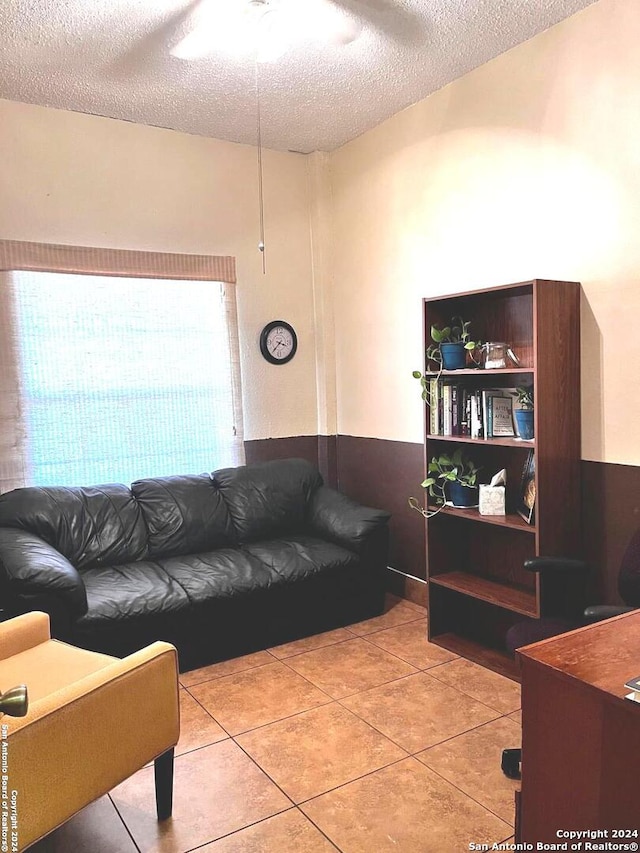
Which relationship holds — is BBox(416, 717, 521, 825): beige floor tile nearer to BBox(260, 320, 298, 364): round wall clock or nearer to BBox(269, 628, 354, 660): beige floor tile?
BBox(269, 628, 354, 660): beige floor tile

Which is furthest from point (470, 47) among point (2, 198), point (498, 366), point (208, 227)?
point (2, 198)

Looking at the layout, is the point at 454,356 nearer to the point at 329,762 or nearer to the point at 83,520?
the point at 329,762

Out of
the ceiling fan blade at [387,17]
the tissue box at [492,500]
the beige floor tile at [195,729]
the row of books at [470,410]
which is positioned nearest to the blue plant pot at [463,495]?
the tissue box at [492,500]

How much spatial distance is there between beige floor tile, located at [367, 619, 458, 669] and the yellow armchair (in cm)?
156

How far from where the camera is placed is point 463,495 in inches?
140

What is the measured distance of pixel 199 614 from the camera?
339cm

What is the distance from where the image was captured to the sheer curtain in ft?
12.8

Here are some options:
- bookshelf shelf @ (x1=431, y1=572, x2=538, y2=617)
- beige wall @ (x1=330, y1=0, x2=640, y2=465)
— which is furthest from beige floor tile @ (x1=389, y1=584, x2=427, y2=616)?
beige wall @ (x1=330, y1=0, x2=640, y2=465)

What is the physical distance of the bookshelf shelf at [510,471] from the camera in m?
3.04

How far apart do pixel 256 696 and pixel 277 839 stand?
98 cm

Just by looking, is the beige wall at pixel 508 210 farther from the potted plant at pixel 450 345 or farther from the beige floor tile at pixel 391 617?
the beige floor tile at pixel 391 617

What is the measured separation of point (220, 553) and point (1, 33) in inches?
110

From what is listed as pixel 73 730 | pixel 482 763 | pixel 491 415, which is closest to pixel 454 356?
pixel 491 415

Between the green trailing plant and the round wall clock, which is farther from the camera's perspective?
the round wall clock
